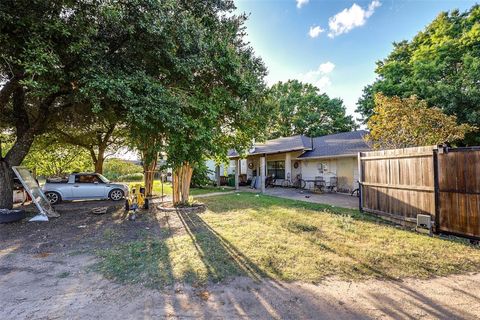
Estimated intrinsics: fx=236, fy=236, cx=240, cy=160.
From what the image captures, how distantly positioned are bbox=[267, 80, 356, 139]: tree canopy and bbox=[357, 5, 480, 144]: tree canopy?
1044cm

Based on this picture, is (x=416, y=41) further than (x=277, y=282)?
Yes

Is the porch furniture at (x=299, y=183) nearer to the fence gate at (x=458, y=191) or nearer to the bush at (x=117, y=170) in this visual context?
the fence gate at (x=458, y=191)

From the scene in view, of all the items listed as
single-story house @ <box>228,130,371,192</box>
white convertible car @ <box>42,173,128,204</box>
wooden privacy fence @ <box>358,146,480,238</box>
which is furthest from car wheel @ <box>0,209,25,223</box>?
wooden privacy fence @ <box>358,146,480,238</box>

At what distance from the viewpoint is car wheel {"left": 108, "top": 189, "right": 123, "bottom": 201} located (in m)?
12.5

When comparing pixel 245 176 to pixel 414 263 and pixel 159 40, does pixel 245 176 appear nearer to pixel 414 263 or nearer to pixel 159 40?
pixel 159 40

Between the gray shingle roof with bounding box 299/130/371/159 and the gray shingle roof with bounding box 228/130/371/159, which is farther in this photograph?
the gray shingle roof with bounding box 228/130/371/159

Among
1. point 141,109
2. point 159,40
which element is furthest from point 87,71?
point 159,40

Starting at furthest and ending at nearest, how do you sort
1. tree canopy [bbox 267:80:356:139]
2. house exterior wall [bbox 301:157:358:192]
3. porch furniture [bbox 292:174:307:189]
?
tree canopy [bbox 267:80:356:139]
porch furniture [bbox 292:174:307:189]
house exterior wall [bbox 301:157:358:192]

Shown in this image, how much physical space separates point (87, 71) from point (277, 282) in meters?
6.61

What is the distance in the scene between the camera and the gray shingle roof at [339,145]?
46.8 feet

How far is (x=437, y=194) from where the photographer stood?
19.1 feet

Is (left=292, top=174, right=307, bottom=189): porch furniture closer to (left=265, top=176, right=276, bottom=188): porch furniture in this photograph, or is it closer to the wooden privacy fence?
(left=265, top=176, right=276, bottom=188): porch furniture

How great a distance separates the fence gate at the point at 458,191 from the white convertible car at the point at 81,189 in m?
13.2

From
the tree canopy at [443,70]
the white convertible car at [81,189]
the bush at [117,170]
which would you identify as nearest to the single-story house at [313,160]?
the tree canopy at [443,70]
